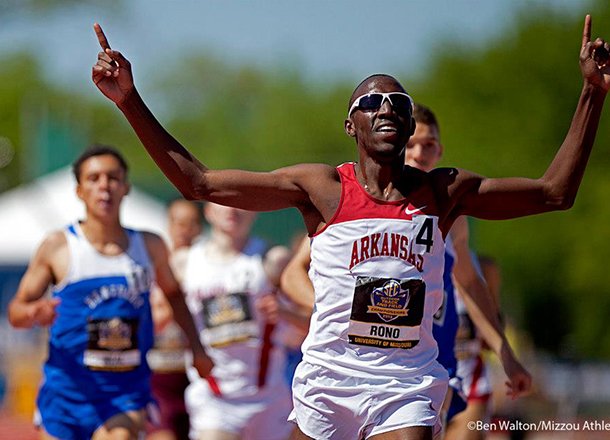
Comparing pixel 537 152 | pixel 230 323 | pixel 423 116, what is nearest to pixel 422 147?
pixel 423 116

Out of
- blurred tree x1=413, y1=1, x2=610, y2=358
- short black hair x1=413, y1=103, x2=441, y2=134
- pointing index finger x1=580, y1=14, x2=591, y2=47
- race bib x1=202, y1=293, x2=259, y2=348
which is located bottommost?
race bib x1=202, y1=293, x2=259, y2=348

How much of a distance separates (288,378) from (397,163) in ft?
16.5

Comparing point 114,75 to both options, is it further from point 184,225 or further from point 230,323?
point 184,225

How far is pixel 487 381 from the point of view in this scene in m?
8.81

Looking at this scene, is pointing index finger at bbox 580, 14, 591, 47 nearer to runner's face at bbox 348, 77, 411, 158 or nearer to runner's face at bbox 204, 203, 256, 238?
runner's face at bbox 348, 77, 411, 158

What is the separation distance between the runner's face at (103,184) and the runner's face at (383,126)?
2.86 metres

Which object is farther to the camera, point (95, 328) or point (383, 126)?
point (95, 328)

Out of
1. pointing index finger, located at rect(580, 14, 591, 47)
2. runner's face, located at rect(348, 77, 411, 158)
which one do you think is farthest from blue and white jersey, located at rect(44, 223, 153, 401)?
pointing index finger, located at rect(580, 14, 591, 47)

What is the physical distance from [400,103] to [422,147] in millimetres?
1873

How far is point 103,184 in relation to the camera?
7.97m

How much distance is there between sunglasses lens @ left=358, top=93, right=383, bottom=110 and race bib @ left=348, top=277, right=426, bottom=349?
0.76m

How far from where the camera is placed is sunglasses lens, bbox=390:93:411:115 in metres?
5.44

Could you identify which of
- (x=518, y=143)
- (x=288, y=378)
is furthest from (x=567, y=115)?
(x=288, y=378)

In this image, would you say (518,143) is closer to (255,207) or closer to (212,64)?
(255,207)
